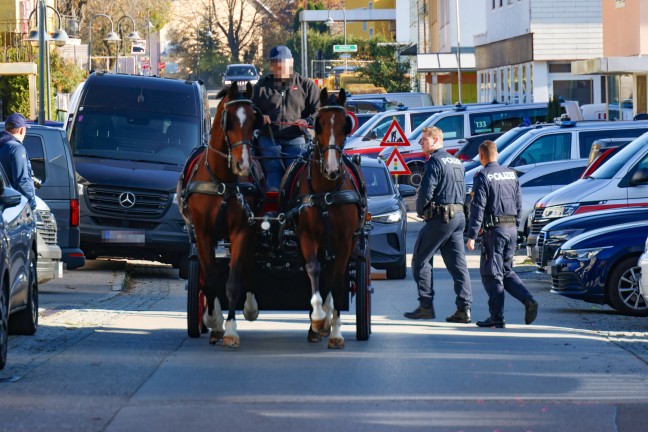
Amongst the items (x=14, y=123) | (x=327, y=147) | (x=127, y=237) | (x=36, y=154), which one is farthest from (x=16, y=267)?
(x=127, y=237)

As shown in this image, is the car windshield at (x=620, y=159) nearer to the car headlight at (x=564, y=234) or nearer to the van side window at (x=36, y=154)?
the car headlight at (x=564, y=234)

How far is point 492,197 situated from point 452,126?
2207 cm

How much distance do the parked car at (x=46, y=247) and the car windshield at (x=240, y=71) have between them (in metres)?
63.6

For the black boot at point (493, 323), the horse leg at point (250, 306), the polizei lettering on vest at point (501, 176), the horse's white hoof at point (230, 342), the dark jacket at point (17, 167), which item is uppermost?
the dark jacket at point (17, 167)

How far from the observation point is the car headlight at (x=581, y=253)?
1508 centimetres

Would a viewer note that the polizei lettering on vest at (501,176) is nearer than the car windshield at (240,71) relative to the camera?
Yes

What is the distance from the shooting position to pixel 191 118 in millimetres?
20484

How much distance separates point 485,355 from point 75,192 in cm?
780

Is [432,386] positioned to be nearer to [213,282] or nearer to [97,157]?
[213,282]

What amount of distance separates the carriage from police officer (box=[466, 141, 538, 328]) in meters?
1.94

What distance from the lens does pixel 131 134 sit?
66.9ft

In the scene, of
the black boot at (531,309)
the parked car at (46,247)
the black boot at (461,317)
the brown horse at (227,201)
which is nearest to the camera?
the brown horse at (227,201)

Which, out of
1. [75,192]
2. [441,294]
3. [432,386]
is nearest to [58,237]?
[75,192]

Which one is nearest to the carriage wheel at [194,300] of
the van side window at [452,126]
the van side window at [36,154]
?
the van side window at [36,154]
